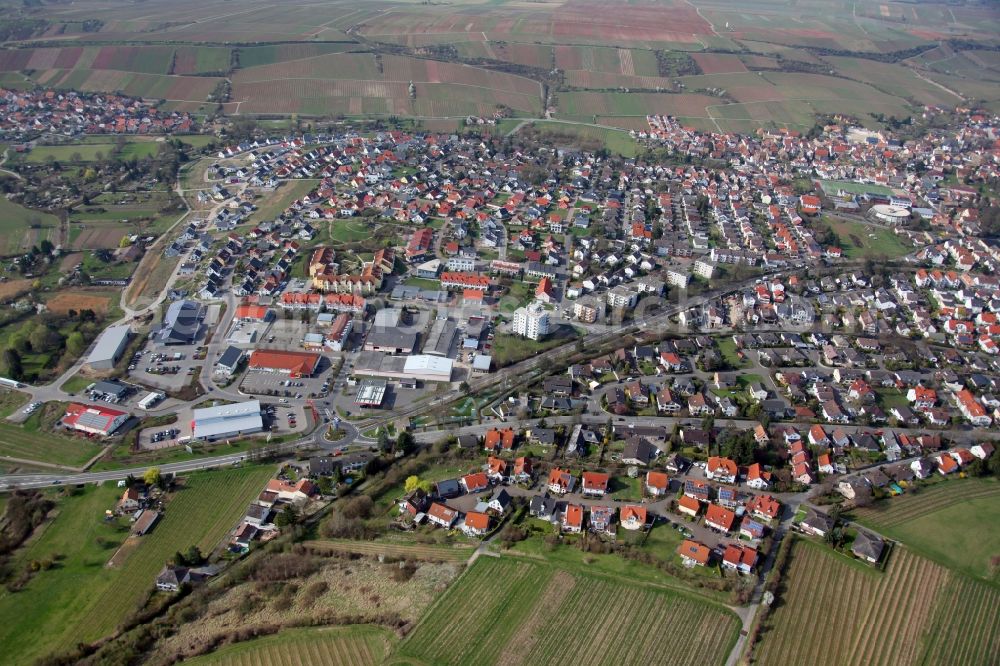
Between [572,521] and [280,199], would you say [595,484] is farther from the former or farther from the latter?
[280,199]

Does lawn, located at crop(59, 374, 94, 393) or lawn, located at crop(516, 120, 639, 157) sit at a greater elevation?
lawn, located at crop(516, 120, 639, 157)

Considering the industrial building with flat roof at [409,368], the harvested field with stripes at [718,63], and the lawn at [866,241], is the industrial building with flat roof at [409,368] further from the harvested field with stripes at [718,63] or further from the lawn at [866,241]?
the harvested field with stripes at [718,63]

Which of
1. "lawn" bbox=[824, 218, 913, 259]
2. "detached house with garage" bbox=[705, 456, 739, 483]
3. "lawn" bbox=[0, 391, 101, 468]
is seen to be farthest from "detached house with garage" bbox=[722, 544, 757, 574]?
"lawn" bbox=[824, 218, 913, 259]

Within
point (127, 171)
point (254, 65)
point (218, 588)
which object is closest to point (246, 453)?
point (218, 588)

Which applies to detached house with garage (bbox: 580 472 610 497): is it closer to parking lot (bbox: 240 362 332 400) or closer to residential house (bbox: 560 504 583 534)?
residential house (bbox: 560 504 583 534)

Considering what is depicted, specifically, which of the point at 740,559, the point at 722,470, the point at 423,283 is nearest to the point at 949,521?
the point at 722,470
